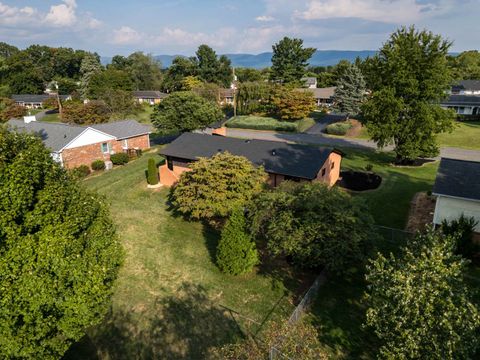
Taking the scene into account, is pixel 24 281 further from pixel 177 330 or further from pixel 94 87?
pixel 94 87

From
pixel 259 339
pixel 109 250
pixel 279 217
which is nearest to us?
pixel 109 250

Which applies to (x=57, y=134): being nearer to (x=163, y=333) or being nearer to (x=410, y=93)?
(x=163, y=333)

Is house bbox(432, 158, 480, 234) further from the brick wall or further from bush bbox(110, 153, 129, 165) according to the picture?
the brick wall

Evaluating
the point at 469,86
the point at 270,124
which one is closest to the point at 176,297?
the point at 270,124

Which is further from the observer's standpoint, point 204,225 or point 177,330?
point 204,225

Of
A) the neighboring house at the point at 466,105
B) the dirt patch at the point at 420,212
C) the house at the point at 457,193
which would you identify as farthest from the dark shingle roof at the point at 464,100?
the house at the point at 457,193

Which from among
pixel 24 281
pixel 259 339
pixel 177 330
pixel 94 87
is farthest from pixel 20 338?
pixel 94 87
